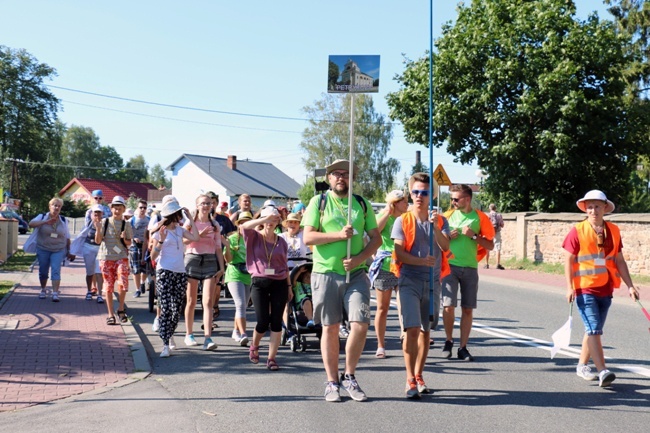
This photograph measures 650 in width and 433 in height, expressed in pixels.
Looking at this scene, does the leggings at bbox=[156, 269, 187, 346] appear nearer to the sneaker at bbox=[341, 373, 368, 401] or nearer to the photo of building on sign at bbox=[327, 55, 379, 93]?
the sneaker at bbox=[341, 373, 368, 401]

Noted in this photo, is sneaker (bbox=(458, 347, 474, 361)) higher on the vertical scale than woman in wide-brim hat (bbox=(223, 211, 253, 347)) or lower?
lower

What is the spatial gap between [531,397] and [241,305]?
3813mm

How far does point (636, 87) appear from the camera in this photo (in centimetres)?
3634

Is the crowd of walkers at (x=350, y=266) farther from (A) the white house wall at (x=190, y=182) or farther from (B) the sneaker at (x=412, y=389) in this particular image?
(A) the white house wall at (x=190, y=182)

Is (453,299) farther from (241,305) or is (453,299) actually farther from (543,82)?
(543,82)

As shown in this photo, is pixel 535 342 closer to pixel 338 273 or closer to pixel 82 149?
pixel 338 273

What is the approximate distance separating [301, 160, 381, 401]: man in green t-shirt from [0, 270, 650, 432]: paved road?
0.39m

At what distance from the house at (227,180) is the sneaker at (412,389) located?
200 ft

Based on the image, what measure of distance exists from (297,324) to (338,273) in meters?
2.91

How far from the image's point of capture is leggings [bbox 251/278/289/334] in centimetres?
839

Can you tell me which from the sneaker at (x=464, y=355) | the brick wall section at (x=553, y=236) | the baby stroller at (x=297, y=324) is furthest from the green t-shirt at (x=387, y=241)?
the brick wall section at (x=553, y=236)

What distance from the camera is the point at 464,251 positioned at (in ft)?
28.8

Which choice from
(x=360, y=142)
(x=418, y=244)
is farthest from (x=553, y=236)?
(x=360, y=142)

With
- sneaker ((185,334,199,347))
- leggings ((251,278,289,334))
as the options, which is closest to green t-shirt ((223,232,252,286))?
sneaker ((185,334,199,347))
